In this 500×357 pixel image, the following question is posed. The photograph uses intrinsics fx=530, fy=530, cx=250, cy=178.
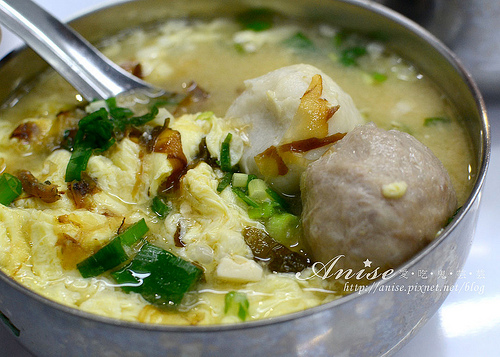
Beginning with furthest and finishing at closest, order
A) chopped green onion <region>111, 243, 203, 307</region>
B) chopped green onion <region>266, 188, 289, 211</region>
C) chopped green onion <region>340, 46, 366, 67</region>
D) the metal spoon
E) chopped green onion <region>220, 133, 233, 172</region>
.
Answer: chopped green onion <region>340, 46, 366, 67</region> → the metal spoon → chopped green onion <region>220, 133, 233, 172</region> → chopped green onion <region>266, 188, 289, 211</region> → chopped green onion <region>111, 243, 203, 307</region>

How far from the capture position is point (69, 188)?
1.86 m

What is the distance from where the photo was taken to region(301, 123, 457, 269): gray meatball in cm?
146

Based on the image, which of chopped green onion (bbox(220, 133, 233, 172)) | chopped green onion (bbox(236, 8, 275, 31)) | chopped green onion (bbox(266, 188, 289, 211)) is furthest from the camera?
chopped green onion (bbox(236, 8, 275, 31))

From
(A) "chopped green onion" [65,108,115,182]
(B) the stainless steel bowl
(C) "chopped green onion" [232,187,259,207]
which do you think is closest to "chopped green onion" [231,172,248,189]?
(C) "chopped green onion" [232,187,259,207]

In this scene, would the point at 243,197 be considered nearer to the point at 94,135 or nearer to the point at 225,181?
the point at 225,181

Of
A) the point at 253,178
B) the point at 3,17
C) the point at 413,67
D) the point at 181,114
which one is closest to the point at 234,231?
the point at 253,178

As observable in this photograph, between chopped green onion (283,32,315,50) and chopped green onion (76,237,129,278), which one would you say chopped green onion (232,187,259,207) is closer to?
chopped green onion (76,237,129,278)

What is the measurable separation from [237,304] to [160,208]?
1.59 feet

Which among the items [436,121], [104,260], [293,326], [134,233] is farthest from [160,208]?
[436,121]

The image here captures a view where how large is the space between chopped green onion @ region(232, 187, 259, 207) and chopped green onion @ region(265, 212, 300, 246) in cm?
9

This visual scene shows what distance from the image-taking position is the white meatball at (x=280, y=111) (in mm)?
1829

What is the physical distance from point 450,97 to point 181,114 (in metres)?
1.16

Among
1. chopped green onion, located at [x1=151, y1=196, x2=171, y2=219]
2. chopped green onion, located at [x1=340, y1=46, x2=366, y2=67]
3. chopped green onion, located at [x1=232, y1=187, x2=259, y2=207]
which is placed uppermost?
chopped green onion, located at [x1=151, y1=196, x2=171, y2=219]

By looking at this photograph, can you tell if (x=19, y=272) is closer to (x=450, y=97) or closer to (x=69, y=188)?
(x=69, y=188)
